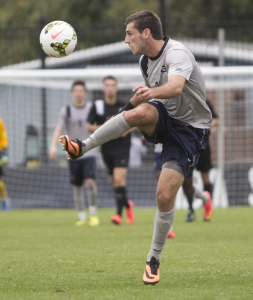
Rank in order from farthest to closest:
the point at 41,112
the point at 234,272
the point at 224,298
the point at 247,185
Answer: the point at 41,112
the point at 247,185
the point at 234,272
the point at 224,298

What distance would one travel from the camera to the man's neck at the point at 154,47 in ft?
14.8

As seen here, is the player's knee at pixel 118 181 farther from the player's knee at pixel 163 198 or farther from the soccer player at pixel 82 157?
the player's knee at pixel 163 198

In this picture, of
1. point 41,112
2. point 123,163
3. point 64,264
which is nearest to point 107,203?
point 41,112

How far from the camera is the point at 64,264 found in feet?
17.0

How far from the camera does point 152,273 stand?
4.26 m

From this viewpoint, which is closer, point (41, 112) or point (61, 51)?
point (61, 51)

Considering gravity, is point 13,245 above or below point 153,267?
below

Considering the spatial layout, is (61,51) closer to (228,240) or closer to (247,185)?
(228,240)

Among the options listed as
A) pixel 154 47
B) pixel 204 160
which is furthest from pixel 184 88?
pixel 204 160

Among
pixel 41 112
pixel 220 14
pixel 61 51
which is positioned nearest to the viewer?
pixel 61 51

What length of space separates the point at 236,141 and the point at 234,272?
10.9 m

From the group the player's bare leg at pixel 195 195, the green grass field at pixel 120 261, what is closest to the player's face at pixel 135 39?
the green grass field at pixel 120 261

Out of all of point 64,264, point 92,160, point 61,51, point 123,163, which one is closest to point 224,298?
point 64,264

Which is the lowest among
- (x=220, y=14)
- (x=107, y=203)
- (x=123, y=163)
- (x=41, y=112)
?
(x=107, y=203)
